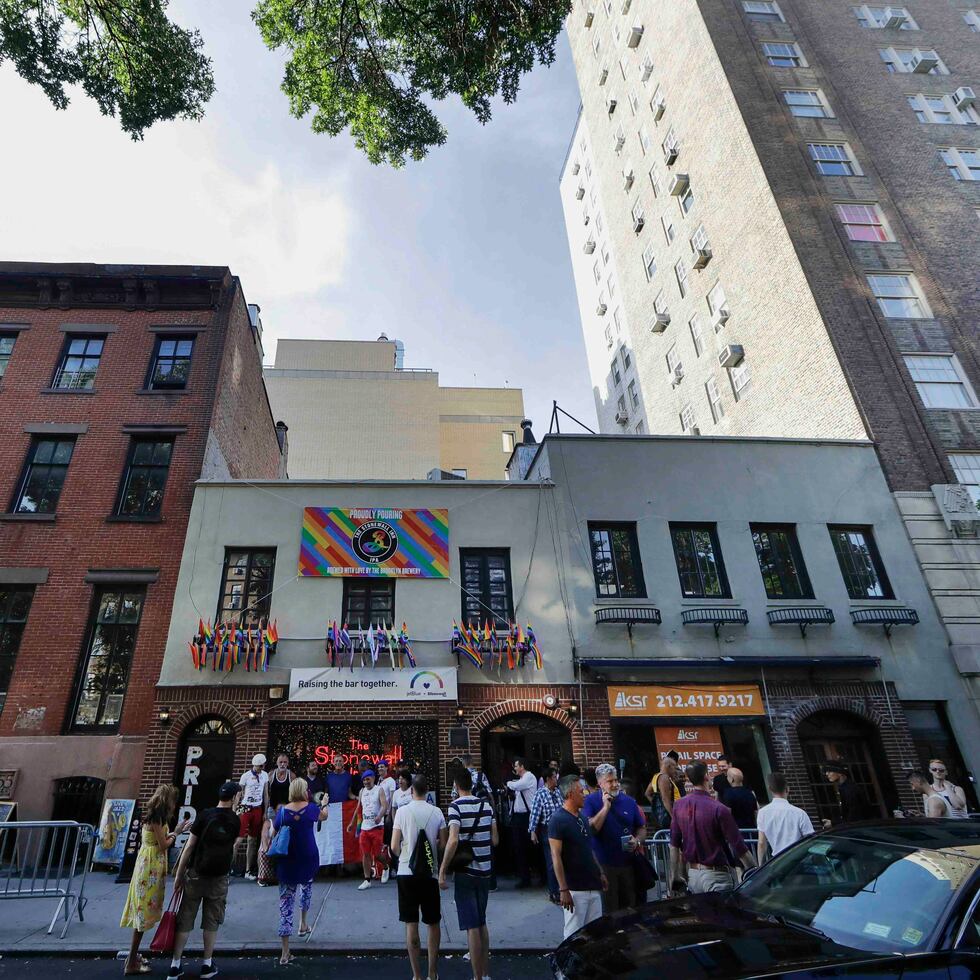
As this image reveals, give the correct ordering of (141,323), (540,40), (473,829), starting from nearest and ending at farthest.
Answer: (473,829) < (540,40) < (141,323)

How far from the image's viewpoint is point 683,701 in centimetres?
1322

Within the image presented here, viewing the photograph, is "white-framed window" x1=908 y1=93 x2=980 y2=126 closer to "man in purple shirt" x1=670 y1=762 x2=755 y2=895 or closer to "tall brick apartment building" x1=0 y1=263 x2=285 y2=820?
"tall brick apartment building" x1=0 y1=263 x2=285 y2=820

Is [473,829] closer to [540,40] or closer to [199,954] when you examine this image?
[199,954]

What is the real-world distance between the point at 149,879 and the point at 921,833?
24.3 ft

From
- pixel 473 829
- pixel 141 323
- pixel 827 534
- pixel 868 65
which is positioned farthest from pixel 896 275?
pixel 141 323

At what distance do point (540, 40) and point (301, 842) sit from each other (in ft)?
43.8

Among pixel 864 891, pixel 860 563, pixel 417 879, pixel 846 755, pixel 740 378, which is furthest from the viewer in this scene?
pixel 740 378

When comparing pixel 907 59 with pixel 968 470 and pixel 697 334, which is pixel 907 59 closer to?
pixel 697 334

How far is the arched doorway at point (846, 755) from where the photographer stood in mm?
12883

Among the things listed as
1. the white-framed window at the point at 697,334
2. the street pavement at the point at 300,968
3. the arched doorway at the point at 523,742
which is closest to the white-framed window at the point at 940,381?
the white-framed window at the point at 697,334

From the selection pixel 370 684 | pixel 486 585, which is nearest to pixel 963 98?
pixel 486 585

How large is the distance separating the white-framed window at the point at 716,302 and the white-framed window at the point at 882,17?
604 inches

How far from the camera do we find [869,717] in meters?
13.4

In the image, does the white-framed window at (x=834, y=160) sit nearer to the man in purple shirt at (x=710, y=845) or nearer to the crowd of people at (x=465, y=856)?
the crowd of people at (x=465, y=856)
